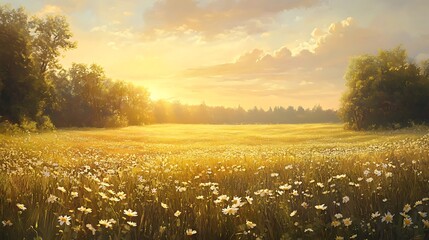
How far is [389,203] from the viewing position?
206 inches

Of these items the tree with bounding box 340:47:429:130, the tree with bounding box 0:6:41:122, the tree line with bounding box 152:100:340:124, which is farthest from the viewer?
the tree line with bounding box 152:100:340:124

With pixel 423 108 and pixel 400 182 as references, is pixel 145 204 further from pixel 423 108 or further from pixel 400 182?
pixel 423 108

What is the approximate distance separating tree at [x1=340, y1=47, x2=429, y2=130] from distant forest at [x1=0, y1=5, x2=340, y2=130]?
44.7 metres

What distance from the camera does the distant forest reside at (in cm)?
5049

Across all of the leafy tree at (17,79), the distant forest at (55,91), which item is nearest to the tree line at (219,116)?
the distant forest at (55,91)

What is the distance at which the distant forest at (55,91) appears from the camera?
166 feet

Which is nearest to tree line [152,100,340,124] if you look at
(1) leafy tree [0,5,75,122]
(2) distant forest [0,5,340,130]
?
(2) distant forest [0,5,340,130]

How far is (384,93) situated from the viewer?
197ft

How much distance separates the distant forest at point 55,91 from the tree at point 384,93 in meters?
44.7

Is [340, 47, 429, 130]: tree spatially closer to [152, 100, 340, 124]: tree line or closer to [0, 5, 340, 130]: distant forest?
[0, 5, 340, 130]: distant forest

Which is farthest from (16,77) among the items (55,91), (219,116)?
(219,116)

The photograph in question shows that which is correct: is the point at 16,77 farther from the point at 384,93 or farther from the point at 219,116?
the point at 219,116

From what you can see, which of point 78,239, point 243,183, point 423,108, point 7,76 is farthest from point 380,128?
point 78,239

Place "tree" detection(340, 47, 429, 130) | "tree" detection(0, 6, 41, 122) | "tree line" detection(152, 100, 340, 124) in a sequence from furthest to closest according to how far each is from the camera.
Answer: "tree line" detection(152, 100, 340, 124) < "tree" detection(340, 47, 429, 130) < "tree" detection(0, 6, 41, 122)
